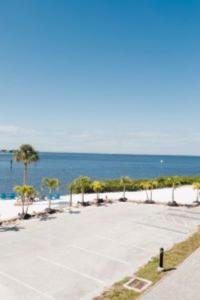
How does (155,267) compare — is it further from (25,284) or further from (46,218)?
(46,218)

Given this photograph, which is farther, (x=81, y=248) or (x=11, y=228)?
(x=11, y=228)

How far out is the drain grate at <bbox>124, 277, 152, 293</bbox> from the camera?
17438 millimetres

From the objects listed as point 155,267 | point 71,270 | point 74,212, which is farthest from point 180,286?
point 74,212

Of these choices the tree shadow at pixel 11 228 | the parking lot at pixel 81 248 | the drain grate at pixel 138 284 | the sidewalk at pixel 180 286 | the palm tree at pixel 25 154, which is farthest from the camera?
the palm tree at pixel 25 154

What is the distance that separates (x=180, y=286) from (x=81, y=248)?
10231 mm

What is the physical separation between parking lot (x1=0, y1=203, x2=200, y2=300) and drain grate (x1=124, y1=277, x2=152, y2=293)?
125cm

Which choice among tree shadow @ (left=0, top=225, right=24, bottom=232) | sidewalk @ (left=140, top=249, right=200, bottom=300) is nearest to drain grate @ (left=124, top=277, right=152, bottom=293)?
sidewalk @ (left=140, top=249, right=200, bottom=300)

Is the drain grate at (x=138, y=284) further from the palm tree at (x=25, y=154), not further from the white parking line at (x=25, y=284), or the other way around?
the palm tree at (x=25, y=154)

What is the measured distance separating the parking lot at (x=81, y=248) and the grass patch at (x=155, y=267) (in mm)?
774

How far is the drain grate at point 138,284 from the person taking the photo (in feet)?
57.2

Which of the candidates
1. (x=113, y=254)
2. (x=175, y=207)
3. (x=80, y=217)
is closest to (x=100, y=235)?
(x=113, y=254)

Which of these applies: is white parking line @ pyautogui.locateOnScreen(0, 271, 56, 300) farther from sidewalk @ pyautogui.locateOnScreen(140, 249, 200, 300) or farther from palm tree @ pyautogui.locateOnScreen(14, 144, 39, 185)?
palm tree @ pyautogui.locateOnScreen(14, 144, 39, 185)

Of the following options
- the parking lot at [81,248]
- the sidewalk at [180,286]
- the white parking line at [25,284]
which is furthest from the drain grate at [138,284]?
the white parking line at [25,284]

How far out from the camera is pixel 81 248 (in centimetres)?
2594
